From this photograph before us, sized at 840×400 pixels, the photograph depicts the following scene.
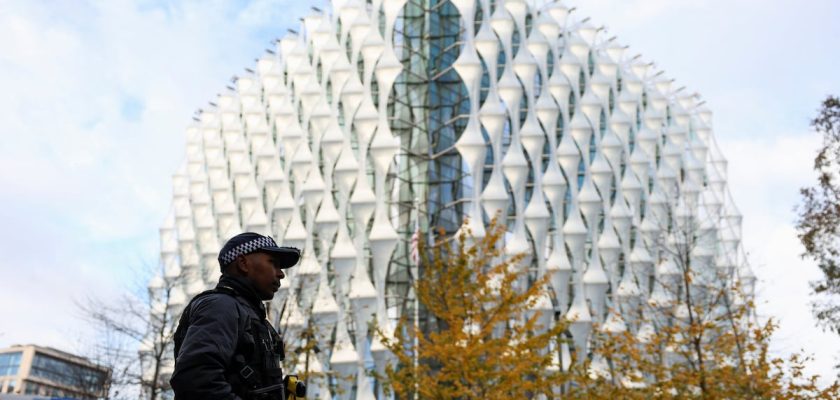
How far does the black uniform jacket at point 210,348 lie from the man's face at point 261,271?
19cm

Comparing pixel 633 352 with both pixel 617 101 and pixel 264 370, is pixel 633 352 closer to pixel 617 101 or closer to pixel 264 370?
pixel 264 370

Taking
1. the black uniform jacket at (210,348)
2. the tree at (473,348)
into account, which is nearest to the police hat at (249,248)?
the black uniform jacket at (210,348)

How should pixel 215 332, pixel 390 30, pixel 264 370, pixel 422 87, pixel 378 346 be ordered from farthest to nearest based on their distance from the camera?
pixel 422 87, pixel 390 30, pixel 378 346, pixel 264 370, pixel 215 332

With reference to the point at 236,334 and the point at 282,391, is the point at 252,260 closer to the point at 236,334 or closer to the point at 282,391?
the point at 236,334

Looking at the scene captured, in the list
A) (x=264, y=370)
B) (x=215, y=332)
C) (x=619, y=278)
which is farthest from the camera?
(x=619, y=278)

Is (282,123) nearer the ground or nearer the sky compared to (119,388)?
nearer the sky

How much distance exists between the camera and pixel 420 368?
26.5 m

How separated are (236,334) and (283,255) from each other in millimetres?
625

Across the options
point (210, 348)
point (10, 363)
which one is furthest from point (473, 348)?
point (10, 363)

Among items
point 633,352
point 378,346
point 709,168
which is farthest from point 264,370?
point 709,168

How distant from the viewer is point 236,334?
4.14 meters

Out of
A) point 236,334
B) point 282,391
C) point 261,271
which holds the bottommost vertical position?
point 282,391

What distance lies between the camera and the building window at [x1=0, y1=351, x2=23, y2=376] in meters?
130

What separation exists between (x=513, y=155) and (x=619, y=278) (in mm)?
13913
